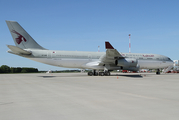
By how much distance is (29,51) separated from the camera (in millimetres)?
25141

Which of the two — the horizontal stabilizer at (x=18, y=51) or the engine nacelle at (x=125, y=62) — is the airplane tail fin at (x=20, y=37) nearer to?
the horizontal stabilizer at (x=18, y=51)

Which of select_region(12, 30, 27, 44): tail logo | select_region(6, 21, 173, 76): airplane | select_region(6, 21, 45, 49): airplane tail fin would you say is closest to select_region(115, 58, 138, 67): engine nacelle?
select_region(6, 21, 173, 76): airplane

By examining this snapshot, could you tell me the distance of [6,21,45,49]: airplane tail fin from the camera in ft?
80.7

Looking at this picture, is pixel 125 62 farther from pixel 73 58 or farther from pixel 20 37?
pixel 20 37

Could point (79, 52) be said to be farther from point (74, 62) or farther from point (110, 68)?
point (110, 68)

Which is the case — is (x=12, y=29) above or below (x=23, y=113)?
above

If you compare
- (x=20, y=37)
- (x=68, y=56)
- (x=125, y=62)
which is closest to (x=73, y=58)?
(x=68, y=56)

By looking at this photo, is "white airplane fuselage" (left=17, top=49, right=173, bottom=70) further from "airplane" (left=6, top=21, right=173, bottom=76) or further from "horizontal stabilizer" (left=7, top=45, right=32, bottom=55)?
"horizontal stabilizer" (left=7, top=45, right=32, bottom=55)

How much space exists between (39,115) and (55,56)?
888 inches

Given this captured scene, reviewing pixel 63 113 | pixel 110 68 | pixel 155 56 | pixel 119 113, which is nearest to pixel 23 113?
pixel 63 113

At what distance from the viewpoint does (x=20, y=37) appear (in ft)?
83.1

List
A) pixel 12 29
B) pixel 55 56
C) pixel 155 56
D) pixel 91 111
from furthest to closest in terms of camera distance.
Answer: pixel 155 56 < pixel 55 56 < pixel 12 29 < pixel 91 111

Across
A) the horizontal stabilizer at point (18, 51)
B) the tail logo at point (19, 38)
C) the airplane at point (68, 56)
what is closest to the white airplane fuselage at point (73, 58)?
the airplane at point (68, 56)

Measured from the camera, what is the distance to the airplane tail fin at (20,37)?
2459cm
